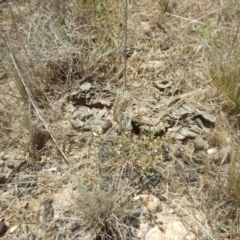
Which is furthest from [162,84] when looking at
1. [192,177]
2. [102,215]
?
[102,215]

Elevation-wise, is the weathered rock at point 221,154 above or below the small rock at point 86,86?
below

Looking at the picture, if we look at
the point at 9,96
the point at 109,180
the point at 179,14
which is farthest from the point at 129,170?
the point at 179,14

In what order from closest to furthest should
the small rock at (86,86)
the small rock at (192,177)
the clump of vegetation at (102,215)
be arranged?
1. the clump of vegetation at (102,215)
2. the small rock at (192,177)
3. the small rock at (86,86)

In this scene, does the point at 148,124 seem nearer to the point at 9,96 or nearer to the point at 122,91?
the point at 122,91

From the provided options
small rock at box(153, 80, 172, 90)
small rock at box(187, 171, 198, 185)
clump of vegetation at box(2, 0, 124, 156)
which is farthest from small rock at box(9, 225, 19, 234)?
small rock at box(153, 80, 172, 90)

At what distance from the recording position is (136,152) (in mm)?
1071

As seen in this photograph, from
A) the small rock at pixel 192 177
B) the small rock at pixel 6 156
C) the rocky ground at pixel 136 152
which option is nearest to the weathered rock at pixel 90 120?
the rocky ground at pixel 136 152

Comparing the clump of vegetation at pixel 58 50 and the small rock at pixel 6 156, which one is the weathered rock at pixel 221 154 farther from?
the small rock at pixel 6 156

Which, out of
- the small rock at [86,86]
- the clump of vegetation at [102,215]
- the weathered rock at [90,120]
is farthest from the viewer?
the small rock at [86,86]

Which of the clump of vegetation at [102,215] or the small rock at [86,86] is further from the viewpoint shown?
the small rock at [86,86]

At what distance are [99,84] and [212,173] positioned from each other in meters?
0.64

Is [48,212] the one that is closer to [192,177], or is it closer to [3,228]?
[3,228]

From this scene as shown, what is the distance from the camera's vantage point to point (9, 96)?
4.28ft

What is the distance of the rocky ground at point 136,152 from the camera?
0.97m
